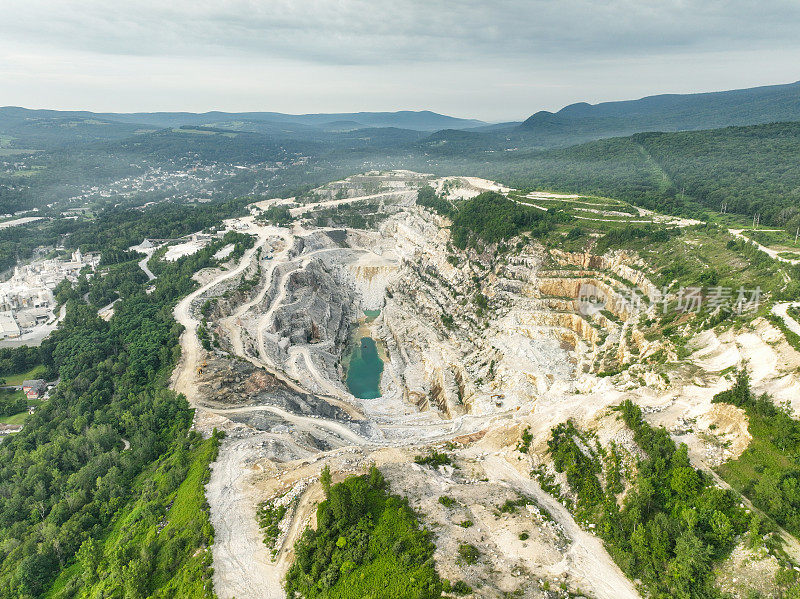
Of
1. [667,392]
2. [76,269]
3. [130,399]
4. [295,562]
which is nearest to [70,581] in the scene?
[295,562]

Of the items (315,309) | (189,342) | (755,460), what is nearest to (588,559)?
(755,460)

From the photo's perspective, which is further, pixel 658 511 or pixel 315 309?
pixel 315 309

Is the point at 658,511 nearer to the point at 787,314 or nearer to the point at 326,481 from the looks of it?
the point at 326,481

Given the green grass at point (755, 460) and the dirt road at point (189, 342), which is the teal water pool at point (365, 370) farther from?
the green grass at point (755, 460)

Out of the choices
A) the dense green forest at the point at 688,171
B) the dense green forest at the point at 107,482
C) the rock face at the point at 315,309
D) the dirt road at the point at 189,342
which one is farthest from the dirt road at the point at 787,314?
the rock face at the point at 315,309

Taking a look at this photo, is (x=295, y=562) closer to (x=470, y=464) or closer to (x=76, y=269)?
(x=470, y=464)

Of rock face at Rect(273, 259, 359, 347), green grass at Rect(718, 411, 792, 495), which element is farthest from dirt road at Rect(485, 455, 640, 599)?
rock face at Rect(273, 259, 359, 347)
